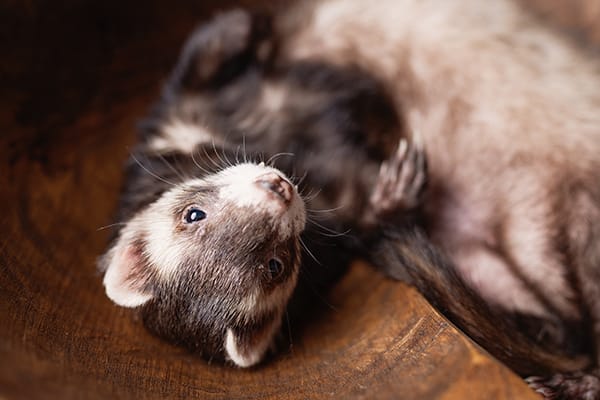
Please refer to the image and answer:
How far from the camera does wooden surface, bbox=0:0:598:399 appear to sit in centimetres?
130

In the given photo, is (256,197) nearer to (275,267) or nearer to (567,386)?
(275,267)

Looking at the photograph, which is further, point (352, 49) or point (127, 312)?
point (352, 49)

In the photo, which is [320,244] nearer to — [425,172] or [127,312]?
[425,172]

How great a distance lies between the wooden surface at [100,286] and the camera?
4.25 ft

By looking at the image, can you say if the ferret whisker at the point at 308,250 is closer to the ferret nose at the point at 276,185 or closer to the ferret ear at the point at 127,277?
the ferret nose at the point at 276,185

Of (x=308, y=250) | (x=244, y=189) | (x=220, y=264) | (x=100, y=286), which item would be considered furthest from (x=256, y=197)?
(x=100, y=286)

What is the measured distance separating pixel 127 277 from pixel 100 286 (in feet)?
0.55

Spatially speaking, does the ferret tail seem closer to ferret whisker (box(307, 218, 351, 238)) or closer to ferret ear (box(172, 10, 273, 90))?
ferret whisker (box(307, 218, 351, 238))

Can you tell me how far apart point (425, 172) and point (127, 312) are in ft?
3.65

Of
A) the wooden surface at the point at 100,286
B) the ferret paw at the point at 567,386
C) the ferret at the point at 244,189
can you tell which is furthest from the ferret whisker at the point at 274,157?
the ferret paw at the point at 567,386

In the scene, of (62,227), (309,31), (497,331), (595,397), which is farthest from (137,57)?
(595,397)

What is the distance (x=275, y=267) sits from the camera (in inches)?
65.9

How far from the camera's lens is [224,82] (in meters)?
2.29

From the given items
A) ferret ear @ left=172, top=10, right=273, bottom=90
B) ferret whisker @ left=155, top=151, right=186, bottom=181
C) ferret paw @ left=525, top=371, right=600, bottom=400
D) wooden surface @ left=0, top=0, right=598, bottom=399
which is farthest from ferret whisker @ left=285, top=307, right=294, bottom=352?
ferret ear @ left=172, top=10, right=273, bottom=90
